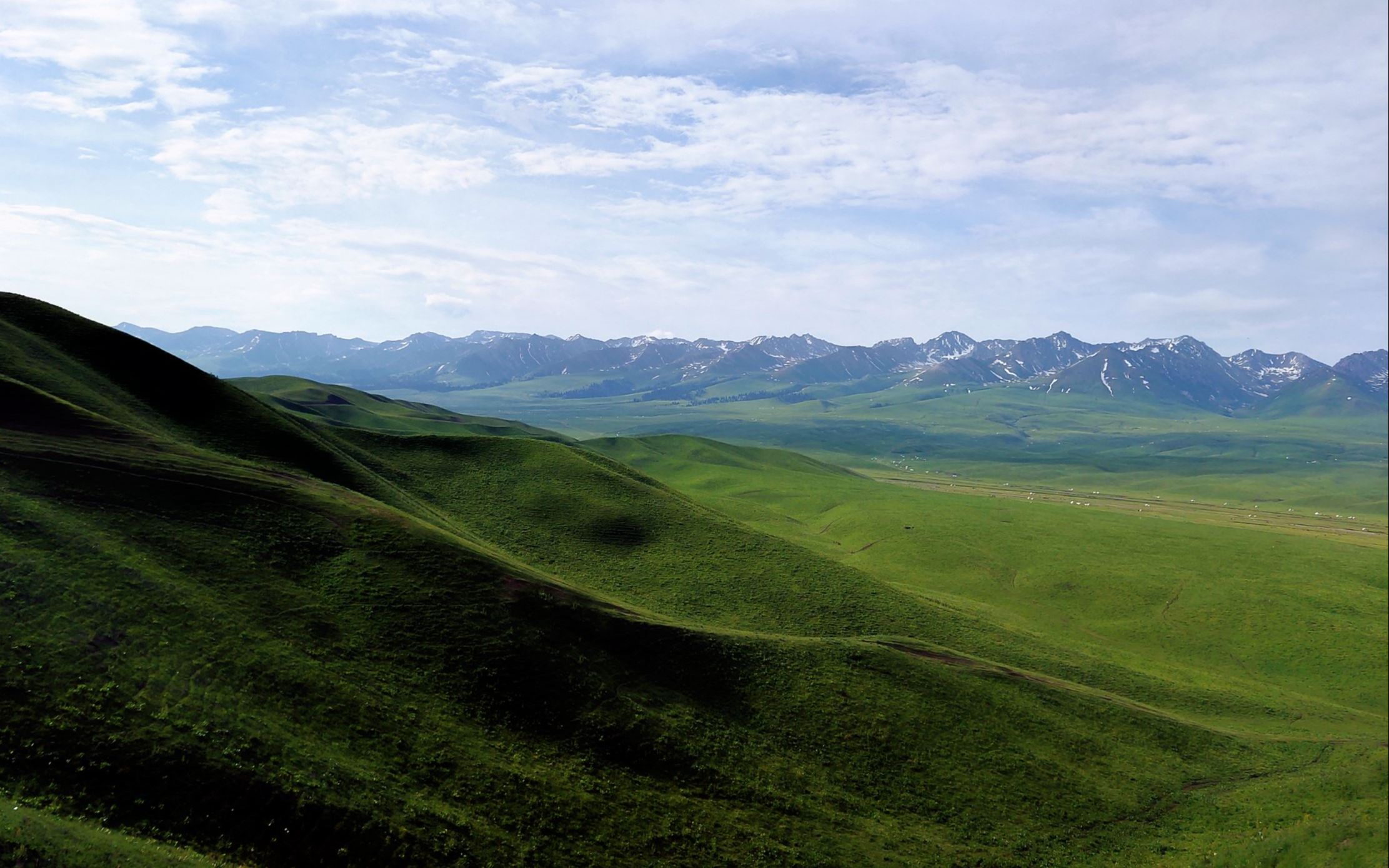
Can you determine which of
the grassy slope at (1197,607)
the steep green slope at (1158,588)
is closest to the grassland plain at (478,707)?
the grassy slope at (1197,607)

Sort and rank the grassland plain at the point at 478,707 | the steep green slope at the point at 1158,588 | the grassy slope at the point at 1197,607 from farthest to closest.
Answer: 1. the steep green slope at the point at 1158,588
2. the grassy slope at the point at 1197,607
3. the grassland plain at the point at 478,707

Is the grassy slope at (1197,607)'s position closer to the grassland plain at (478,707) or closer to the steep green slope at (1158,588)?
the steep green slope at (1158,588)

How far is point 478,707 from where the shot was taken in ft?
142

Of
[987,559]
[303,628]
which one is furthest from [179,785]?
[987,559]

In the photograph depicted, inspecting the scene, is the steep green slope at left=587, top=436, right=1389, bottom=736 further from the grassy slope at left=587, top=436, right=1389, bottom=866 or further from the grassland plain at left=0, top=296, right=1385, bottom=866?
A: the grassland plain at left=0, top=296, right=1385, bottom=866

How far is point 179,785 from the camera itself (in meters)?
28.4

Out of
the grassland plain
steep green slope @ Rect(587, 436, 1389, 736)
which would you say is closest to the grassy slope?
steep green slope @ Rect(587, 436, 1389, 736)

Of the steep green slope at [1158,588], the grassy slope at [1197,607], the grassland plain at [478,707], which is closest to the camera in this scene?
the grassland plain at [478,707]

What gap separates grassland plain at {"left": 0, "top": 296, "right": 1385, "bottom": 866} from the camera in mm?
30141

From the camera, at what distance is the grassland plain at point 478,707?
98.9 feet

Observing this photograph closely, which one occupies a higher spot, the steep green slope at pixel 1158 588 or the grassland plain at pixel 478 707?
the grassland plain at pixel 478 707

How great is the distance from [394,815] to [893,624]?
61037mm

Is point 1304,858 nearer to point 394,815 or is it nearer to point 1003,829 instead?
point 1003,829

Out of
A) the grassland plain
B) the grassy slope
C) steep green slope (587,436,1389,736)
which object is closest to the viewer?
the grassland plain
